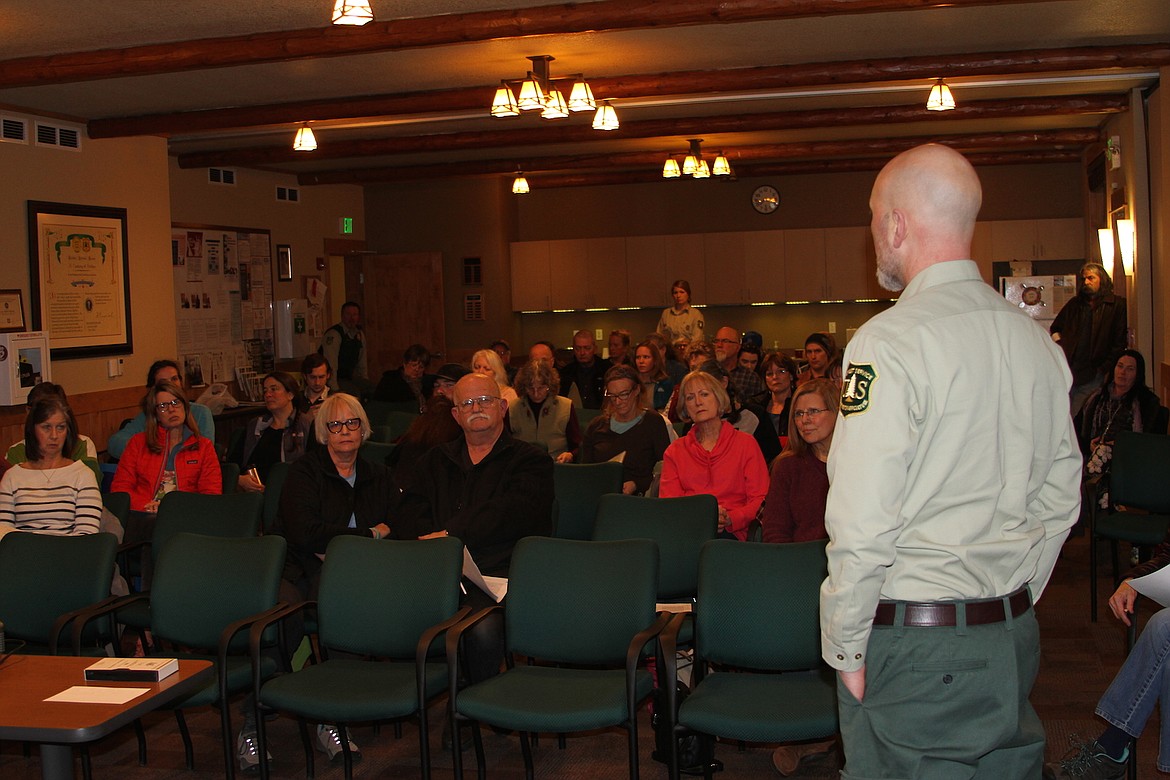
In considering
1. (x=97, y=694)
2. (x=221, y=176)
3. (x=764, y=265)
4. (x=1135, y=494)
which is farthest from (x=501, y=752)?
(x=764, y=265)

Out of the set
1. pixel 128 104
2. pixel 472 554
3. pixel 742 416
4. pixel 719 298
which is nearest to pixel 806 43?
pixel 742 416

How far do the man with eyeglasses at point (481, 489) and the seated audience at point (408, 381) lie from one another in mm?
3782

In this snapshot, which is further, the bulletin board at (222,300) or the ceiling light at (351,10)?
the bulletin board at (222,300)

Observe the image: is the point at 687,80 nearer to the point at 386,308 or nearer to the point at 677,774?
the point at 677,774

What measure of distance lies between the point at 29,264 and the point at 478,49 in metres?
3.84

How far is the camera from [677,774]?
346 cm

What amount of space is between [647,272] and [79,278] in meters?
7.62

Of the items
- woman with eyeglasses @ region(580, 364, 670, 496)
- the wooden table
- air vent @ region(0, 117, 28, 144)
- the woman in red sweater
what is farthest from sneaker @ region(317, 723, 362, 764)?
air vent @ region(0, 117, 28, 144)

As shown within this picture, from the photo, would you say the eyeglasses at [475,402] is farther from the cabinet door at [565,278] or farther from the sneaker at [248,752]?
the cabinet door at [565,278]

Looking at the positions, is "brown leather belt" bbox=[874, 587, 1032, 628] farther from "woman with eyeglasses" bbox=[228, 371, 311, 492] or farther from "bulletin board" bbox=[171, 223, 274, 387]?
"bulletin board" bbox=[171, 223, 274, 387]

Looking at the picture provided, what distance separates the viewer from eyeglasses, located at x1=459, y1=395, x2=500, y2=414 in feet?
15.6

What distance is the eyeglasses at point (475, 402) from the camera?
4.75 meters

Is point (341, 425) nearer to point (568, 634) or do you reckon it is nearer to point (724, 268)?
point (568, 634)

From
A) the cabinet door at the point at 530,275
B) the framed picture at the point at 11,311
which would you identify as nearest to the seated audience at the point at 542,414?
the framed picture at the point at 11,311
